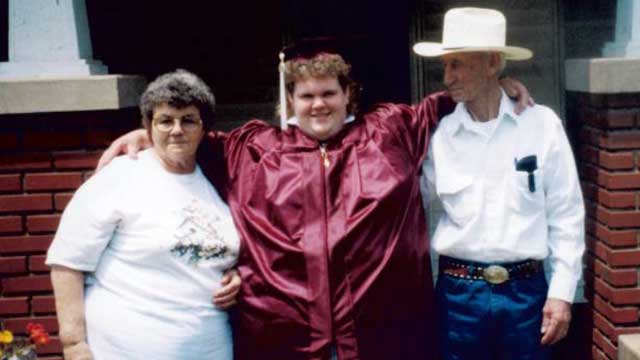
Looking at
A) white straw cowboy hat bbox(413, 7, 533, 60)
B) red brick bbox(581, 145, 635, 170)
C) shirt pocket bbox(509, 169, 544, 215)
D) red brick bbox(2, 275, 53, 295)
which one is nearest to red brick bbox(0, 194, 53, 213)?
red brick bbox(2, 275, 53, 295)

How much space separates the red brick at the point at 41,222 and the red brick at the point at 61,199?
0.15 feet

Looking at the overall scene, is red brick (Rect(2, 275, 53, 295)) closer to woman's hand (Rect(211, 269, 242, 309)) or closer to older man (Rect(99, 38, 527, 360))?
older man (Rect(99, 38, 527, 360))

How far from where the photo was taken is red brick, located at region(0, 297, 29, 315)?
3.44 m

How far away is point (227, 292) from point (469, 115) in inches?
46.6

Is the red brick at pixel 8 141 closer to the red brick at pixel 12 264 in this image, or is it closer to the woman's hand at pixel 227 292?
the red brick at pixel 12 264

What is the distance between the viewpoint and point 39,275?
11.3ft

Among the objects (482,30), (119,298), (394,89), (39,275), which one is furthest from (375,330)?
(394,89)

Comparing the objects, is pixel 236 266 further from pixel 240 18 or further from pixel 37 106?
pixel 240 18

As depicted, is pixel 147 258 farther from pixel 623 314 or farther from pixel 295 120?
pixel 623 314

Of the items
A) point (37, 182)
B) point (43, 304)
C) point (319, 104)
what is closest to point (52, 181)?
point (37, 182)

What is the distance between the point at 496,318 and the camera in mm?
2912

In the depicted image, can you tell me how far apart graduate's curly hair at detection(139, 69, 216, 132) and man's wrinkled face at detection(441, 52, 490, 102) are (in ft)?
3.14

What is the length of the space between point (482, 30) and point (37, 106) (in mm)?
1906

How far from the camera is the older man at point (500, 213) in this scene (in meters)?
2.91
